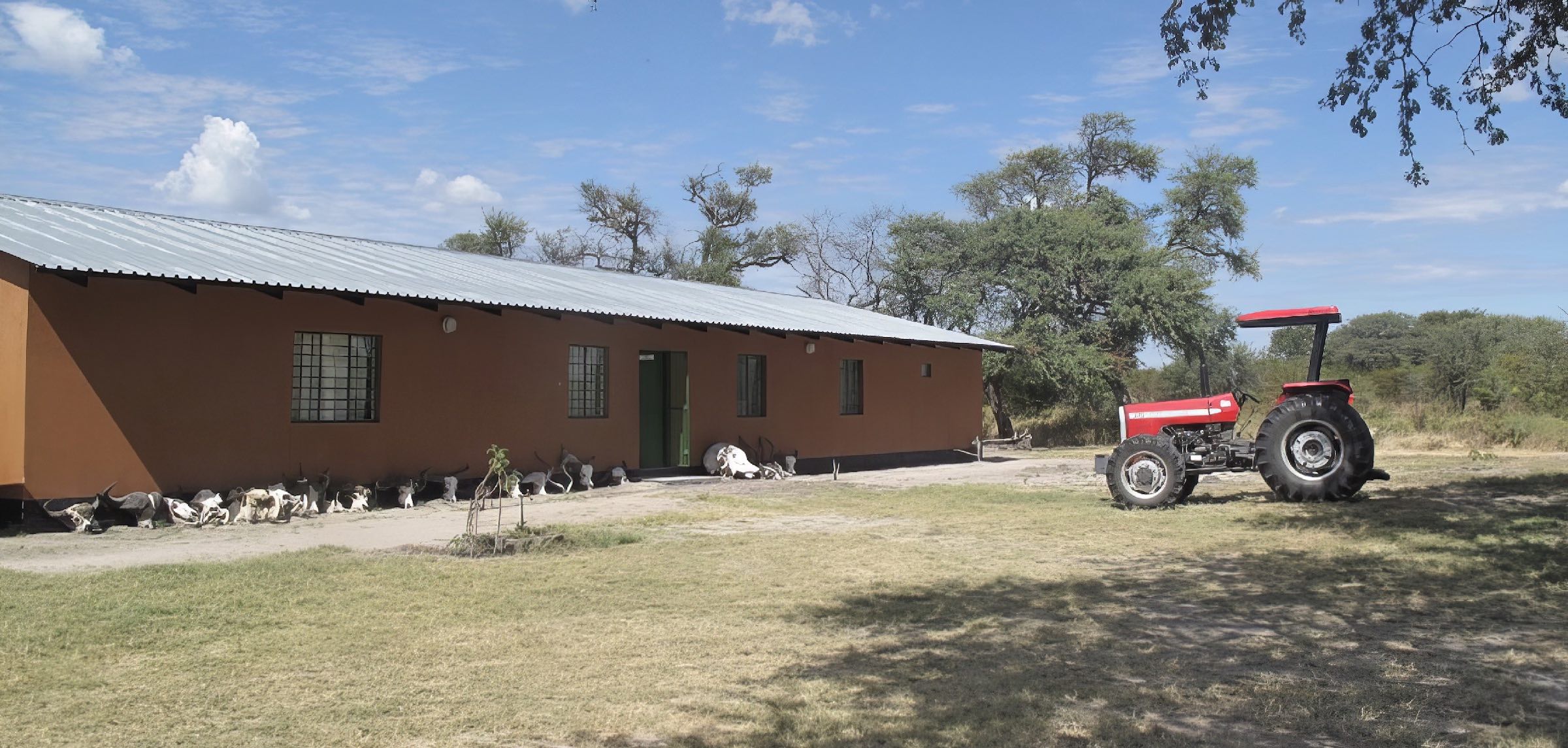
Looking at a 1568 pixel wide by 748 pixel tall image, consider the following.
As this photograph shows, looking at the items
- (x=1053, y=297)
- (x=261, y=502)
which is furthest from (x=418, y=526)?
(x=1053, y=297)

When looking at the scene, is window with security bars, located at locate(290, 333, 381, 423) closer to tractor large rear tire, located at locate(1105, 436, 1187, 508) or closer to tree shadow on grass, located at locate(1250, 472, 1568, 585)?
tractor large rear tire, located at locate(1105, 436, 1187, 508)

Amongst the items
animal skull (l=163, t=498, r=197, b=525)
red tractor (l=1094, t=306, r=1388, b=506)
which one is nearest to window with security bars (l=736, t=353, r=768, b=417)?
red tractor (l=1094, t=306, r=1388, b=506)

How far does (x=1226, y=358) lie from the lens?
35.7m

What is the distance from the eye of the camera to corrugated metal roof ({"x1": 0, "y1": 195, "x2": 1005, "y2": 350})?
11.3 meters

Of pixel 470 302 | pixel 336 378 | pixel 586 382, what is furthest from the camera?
pixel 586 382

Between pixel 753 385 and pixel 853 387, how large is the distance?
2.87 m

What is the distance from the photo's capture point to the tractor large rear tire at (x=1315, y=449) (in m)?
11.5

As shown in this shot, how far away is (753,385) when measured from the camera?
63.5 feet

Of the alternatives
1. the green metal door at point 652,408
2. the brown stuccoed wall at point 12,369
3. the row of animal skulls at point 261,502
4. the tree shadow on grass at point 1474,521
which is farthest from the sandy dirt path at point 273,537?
the tree shadow on grass at point 1474,521

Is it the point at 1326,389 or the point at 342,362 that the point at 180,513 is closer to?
the point at 342,362

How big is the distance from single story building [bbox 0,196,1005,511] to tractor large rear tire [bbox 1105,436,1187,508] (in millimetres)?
6674

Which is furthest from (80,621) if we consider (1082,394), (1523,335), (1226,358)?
(1523,335)

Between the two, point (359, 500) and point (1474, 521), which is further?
point (359, 500)

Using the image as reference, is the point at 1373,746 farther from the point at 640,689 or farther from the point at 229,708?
the point at 229,708
